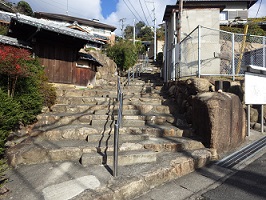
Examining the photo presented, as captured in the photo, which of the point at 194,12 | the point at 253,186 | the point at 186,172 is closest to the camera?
the point at 253,186

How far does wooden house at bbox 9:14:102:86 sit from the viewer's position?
25.8 feet

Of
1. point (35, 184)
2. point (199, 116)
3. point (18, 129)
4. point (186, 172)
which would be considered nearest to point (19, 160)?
point (35, 184)

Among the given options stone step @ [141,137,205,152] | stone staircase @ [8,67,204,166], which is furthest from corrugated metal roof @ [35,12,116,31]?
stone step @ [141,137,205,152]

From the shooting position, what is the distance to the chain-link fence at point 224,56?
6.92m

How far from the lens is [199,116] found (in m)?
4.63

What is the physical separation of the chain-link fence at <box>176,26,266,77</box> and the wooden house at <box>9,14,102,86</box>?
14.4 ft

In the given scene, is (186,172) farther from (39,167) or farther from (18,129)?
(18,129)

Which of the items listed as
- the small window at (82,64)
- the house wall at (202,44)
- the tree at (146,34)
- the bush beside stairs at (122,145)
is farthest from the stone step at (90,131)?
the tree at (146,34)

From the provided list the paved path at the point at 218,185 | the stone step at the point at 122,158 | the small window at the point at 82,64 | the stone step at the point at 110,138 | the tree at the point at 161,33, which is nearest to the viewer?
the paved path at the point at 218,185

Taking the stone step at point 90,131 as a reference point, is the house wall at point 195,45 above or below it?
above

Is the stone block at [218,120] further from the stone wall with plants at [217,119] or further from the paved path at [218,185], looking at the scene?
the paved path at [218,185]

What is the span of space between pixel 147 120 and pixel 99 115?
1325 mm

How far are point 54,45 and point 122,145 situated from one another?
668 centimetres

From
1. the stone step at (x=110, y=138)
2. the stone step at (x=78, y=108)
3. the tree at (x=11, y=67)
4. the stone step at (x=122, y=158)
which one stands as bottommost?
the stone step at (x=122, y=158)
